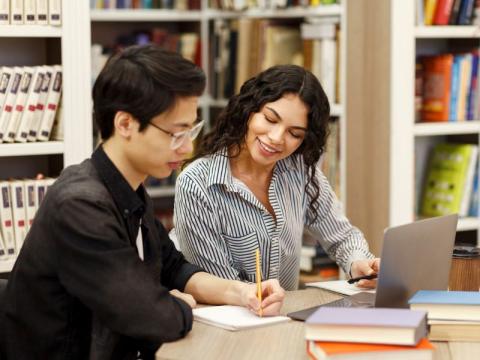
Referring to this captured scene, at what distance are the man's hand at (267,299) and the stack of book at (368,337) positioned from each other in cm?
32

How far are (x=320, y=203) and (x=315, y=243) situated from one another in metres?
1.36

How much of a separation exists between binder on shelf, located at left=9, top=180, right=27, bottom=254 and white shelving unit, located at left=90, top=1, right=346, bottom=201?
4.27 ft

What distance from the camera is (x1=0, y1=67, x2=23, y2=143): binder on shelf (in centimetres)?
318

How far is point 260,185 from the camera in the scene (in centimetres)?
267

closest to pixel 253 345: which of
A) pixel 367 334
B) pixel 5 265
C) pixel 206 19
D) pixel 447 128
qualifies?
pixel 367 334

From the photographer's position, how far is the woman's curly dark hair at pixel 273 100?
258 cm

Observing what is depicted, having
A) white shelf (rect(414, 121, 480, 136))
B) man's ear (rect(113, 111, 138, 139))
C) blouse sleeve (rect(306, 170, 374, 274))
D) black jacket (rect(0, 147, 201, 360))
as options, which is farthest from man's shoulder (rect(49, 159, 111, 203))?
white shelf (rect(414, 121, 480, 136))

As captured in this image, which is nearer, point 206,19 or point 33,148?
point 33,148

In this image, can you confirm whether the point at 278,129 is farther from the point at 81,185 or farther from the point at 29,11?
the point at 29,11

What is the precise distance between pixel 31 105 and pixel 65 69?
171mm

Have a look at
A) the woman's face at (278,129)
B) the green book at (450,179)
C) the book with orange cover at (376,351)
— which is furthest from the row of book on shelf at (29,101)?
the book with orange cover at (376,351)

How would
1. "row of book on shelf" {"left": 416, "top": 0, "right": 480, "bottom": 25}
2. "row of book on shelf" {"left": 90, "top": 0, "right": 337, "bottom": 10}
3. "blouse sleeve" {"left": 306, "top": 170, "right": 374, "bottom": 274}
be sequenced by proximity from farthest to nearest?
"row of book on shelf" {"left": 90, "top": 0, "right": 337, "bottom": 10} < "row of book on shelf" {"left": 416, "top": 0, "right": 480, "bottom": 25} < "blouse sleeve" {"left": 306, "top": 170, "right": 374, "bottom": 274}

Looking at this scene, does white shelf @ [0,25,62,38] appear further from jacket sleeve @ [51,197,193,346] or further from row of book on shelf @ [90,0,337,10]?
jacket sleeve @ [51,197,193,346]

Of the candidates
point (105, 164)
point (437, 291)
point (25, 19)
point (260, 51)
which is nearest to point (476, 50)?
point (260, 51)
